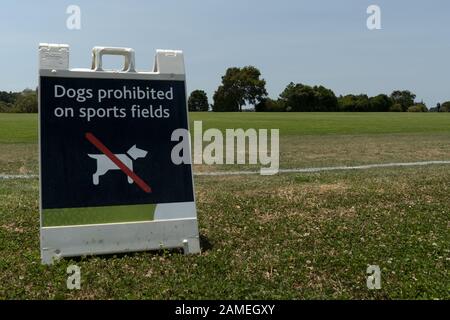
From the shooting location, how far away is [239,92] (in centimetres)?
12181

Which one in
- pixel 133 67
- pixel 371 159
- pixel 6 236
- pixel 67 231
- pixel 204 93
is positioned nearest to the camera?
pixel 67 231

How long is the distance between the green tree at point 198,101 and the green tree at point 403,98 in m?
42.8

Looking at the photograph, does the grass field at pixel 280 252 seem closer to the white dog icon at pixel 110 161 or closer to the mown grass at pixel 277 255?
the mown grass at pixel 277 255

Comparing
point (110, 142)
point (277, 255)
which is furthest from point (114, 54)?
point (277, 255)

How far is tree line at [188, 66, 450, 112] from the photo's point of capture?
114 metres

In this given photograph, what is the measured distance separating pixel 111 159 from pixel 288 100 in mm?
110956

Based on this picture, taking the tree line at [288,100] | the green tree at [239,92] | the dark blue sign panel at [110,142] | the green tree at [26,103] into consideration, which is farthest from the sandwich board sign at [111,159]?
the green tree at [239,92]

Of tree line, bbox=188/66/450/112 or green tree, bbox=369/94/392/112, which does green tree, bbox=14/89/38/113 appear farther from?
green tree, bbox=369/94/392/112

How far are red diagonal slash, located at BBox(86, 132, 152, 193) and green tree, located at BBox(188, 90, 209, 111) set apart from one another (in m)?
109

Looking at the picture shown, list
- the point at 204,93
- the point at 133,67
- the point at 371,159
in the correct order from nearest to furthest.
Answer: the point at 133,67 → the point at 371,159 → the point at 204,93

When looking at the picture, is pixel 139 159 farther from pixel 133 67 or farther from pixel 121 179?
pixel 133 67
